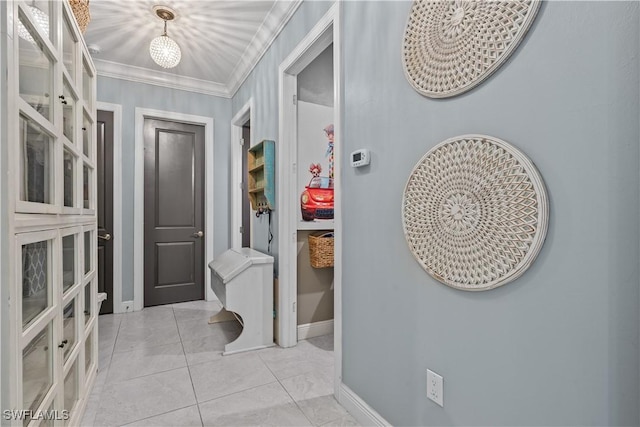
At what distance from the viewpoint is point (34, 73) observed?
1.08m

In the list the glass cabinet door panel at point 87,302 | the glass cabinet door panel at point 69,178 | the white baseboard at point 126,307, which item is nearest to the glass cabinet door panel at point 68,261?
the glass cabinet door panel at point 69,178

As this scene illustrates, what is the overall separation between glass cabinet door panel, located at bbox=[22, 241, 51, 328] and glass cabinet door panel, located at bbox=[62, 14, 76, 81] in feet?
2.74

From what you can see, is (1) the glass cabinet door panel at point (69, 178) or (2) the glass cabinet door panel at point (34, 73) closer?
(2) the glass cabinet door panel at point (34, 73)

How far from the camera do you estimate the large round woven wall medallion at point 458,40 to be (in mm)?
982

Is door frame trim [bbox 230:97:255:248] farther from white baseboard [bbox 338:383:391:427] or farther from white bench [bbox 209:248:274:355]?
white baseboard [bbox 338:383:391:427]

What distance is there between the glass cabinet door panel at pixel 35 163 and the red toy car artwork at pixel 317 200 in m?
1.81

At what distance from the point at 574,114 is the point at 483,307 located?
0.63m

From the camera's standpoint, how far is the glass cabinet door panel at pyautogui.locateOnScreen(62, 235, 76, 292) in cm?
141

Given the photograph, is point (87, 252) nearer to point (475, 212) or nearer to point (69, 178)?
point (69, 178)

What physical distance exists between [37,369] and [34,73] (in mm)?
994

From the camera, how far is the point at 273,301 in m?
2.66

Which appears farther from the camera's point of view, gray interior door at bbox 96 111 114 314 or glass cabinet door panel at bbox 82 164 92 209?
gray interior door at bbox 96 111 114 314

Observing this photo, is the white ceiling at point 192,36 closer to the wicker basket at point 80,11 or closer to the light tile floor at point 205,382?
the wicker basket at point 80,11

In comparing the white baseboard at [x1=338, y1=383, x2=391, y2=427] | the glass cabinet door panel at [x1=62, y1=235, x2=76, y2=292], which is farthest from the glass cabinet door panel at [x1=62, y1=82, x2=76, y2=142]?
the white baseboard at [x1=338, y1=383, x2=391, y2=427]
